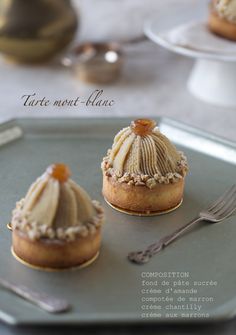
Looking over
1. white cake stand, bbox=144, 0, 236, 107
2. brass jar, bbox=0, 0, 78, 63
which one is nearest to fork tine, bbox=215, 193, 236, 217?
white cake stand, bbox=144, 0, 236, 107

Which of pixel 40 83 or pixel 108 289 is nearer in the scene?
pixel 108 289

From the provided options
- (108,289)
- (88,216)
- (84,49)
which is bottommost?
(108,289)

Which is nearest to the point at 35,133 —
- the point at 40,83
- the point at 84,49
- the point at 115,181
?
the point at 115,181

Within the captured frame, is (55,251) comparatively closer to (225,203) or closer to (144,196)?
(144,196)

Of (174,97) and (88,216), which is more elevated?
(174,97)

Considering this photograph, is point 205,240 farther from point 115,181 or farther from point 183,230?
point 115,181

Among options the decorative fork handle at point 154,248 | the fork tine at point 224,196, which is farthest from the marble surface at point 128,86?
the decorative fork handle at point 154,248

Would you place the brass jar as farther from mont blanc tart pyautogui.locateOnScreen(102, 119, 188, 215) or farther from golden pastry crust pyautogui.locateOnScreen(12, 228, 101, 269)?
golden pastry crust pyautogui.locateOnScreen(12, 228, 101, 269)
